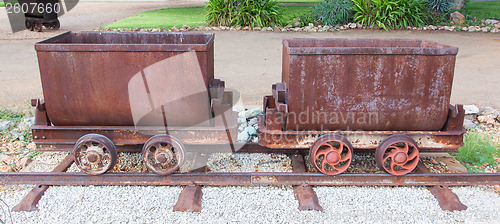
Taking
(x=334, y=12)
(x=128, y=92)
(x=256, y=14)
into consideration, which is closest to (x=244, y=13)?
(x=256, y=14)

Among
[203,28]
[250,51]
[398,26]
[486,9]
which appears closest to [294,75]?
[250,51]

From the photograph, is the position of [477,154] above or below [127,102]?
below

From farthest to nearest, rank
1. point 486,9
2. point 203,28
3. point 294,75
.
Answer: point 486,9 → point 203,28 → point 294,75

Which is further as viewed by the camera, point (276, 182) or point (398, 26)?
point (398, 26)

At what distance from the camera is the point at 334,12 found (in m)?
14.3

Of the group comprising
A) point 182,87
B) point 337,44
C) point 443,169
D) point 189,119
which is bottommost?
point 443,169

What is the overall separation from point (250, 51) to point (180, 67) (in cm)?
726

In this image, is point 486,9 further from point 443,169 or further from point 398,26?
point 443,169

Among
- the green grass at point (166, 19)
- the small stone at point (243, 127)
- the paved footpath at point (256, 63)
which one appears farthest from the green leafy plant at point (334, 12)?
the small stone at point (243, 127)

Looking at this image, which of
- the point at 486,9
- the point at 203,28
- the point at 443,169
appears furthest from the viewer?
the point at 486,9

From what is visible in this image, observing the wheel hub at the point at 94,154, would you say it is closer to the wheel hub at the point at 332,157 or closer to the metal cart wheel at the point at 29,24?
the wheel hub at the point at 332,157

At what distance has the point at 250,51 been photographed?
1036cm

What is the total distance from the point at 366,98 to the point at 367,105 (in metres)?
0.06

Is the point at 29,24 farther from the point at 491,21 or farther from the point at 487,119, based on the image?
the point at 491,21
